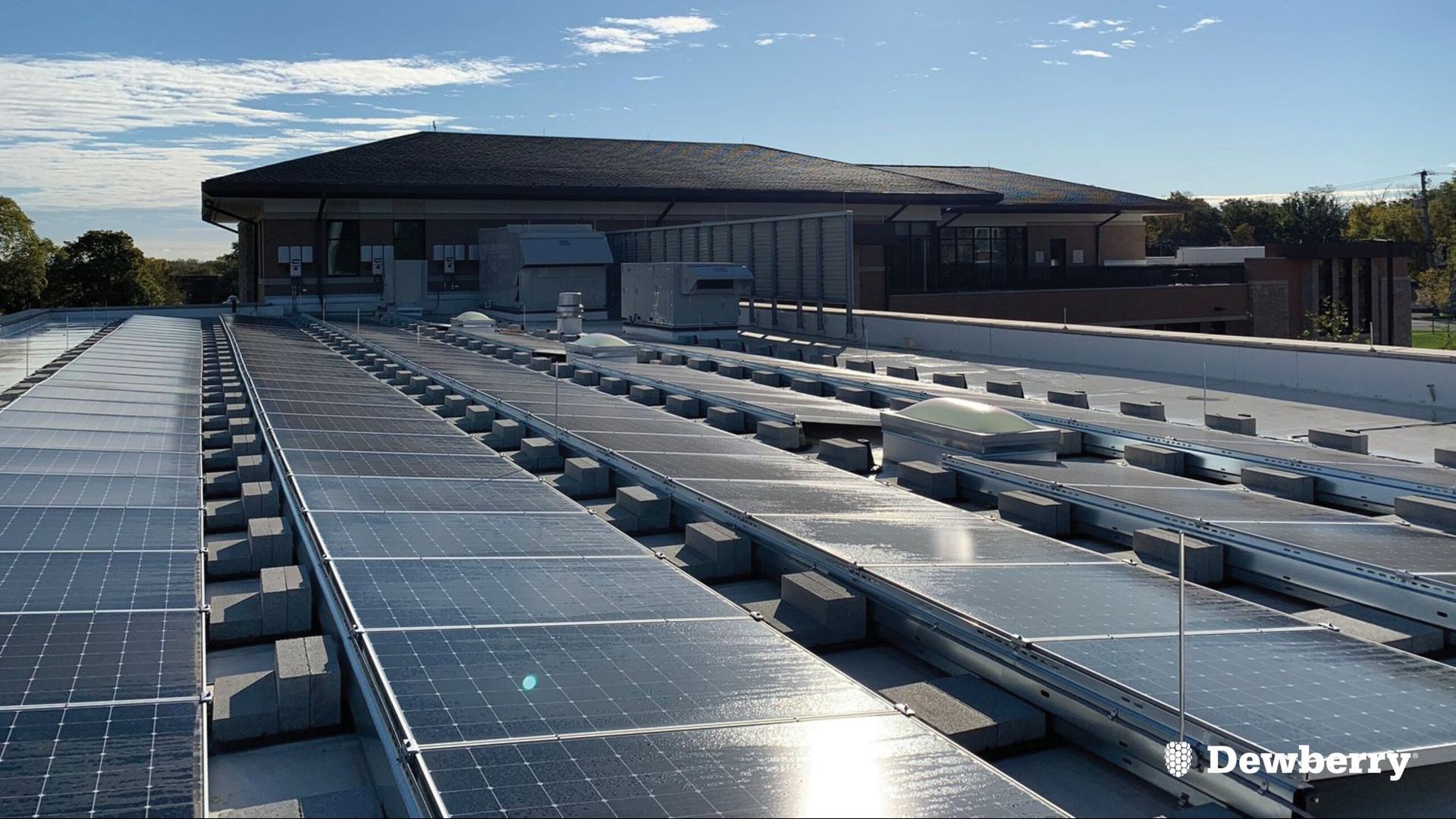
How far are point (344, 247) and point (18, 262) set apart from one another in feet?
174

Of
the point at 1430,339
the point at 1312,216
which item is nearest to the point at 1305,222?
→ the point at 1312,216

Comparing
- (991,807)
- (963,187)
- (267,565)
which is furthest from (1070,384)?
(963,187)

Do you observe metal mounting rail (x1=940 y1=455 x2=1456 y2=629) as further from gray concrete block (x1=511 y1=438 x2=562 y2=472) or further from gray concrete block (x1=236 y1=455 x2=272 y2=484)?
gray concrete block (x1=236 y1=455 x2=272 y2=484)

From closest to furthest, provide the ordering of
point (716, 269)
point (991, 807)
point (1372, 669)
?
point (991, 807) < point (1372, 669) < point (716, 269)

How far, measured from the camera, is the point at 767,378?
77.3ft

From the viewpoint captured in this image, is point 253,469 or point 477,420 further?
point 477,420

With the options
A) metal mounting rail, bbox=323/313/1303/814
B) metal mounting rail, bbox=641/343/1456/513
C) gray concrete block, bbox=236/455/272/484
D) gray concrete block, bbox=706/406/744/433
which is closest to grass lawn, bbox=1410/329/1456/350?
metal mounting rail, bbox=641/343/1456/513

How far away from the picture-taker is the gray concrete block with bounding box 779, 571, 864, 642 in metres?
7.72

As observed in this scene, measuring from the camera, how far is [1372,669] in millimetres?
6082

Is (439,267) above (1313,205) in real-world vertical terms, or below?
below

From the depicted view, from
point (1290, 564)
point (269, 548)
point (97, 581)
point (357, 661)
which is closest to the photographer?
point (357, 661)

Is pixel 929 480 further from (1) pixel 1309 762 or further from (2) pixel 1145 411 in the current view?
(1) pixel 1309 762

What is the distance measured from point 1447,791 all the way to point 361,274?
169ft

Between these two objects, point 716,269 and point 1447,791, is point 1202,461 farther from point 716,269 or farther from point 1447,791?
point 716,269
